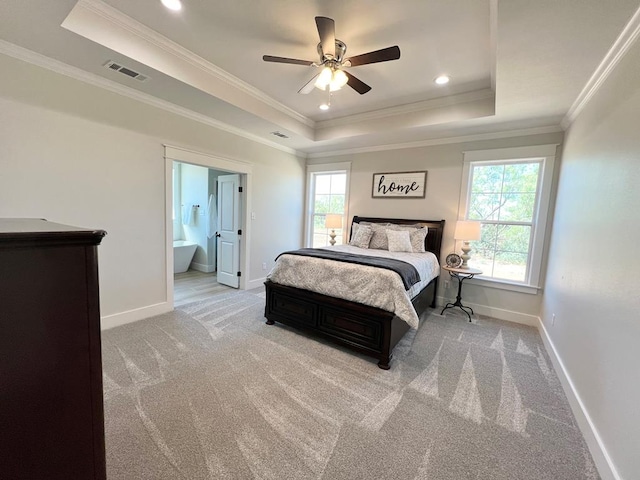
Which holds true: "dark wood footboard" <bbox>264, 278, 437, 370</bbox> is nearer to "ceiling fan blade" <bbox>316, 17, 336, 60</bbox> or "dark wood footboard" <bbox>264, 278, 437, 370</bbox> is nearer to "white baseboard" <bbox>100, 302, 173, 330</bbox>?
"white baseboard" <bbox>100, 302, 173, 330</bbox>

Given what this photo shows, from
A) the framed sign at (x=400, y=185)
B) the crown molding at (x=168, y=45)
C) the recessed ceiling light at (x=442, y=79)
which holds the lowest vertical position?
the framed sign at (x=400, y=185)

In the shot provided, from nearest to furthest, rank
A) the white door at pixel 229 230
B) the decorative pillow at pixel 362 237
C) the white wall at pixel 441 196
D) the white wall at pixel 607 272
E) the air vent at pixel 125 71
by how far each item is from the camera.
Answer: the white wall at pixel 607 272, the air vent at pixel 125 71, the white wall at pixel 441 196, the decorative pillow at pixel 362 237, the white door at pixel 229 230

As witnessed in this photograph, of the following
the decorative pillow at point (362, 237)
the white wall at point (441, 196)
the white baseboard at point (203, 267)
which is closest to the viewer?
the white wall at point (441, 196)

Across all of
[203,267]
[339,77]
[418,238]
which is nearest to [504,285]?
[418,238]

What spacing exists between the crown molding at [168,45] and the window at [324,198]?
1.78 meters

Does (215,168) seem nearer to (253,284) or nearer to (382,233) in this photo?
(253,284)

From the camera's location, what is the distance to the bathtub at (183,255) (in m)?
5.47

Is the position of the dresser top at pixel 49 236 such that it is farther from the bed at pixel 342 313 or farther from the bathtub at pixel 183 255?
the bathtub at pixel 183 255

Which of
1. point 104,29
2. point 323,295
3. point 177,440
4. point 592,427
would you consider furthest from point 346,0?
point 592,427

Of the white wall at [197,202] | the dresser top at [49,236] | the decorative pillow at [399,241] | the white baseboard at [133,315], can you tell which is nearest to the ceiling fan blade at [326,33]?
the dresser top at [49,236]

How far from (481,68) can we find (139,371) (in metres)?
4.29

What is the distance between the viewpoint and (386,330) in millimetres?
2404

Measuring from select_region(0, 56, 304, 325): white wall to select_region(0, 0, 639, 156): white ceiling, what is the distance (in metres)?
0.24

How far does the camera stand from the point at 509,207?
3.69 metres
